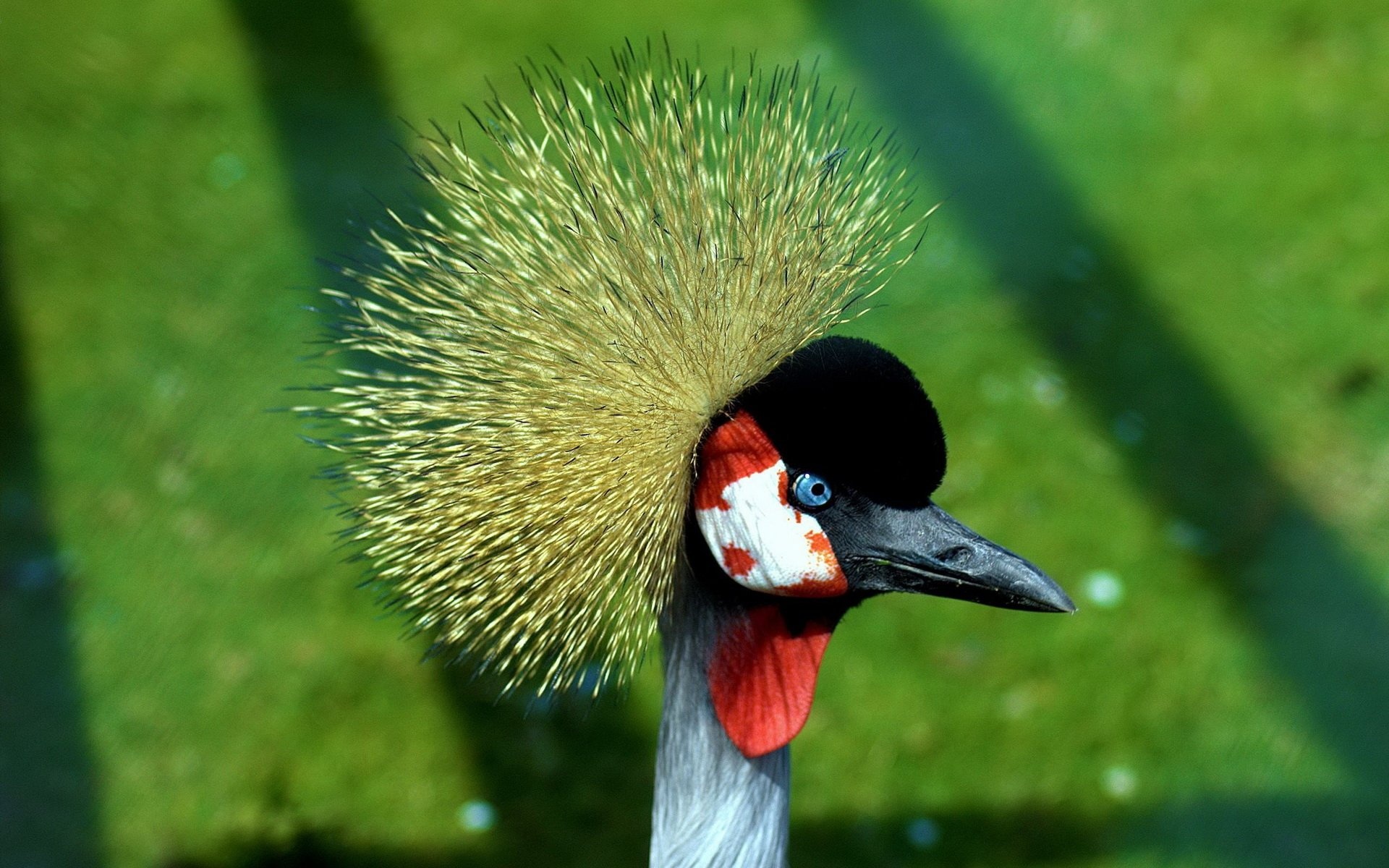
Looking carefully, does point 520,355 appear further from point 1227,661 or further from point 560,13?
point 560,13

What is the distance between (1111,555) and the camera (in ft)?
7.63

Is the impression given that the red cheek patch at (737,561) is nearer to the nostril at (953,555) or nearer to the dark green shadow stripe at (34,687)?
the nostril at (953,555)

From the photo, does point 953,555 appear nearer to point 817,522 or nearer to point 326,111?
point 817,522

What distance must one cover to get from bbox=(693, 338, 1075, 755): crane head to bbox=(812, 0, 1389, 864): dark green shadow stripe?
1.22 m

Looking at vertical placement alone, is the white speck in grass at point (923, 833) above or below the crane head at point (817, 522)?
below

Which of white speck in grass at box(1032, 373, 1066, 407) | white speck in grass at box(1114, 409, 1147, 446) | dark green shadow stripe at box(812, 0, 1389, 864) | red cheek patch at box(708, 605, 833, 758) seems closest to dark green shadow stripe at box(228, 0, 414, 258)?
dark green shadow stripe at box(812, 0, 1389, 864)

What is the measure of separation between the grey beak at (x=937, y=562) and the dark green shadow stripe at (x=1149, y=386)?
3.91 ft

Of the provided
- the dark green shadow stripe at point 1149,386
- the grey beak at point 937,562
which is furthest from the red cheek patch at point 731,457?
the dark green shadow stripe at point 1149,386

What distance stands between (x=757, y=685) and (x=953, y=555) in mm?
202

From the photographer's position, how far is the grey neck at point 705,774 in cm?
A: 113

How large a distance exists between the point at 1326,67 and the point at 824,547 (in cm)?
290

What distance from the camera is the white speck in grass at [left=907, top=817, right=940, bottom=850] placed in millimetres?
1944

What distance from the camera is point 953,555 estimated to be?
1.08 m

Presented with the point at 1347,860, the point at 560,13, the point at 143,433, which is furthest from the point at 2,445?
the point at 1347,860
